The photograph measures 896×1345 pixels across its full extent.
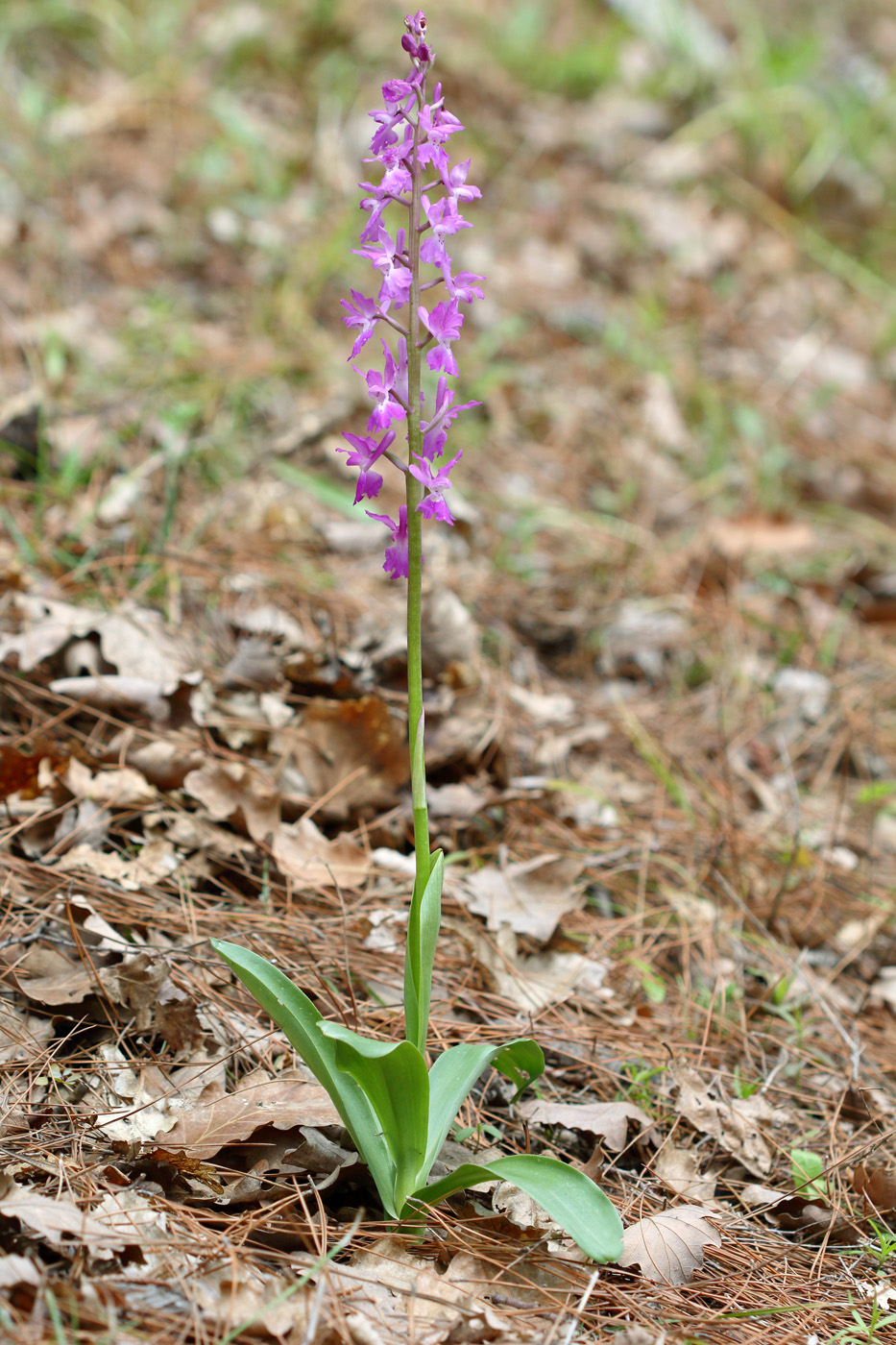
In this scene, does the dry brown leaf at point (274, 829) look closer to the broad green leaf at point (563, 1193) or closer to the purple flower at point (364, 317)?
the broad green leaf at point (563, 1193)

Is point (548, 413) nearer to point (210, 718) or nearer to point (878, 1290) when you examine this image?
point (210, 718)

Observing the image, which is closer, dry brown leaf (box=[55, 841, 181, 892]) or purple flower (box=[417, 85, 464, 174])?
purple flower (box=[417, 85, 464, 174])

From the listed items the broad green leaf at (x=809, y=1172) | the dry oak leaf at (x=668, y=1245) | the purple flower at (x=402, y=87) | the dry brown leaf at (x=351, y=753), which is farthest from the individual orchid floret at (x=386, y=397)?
the broad green leaf at (x=809, y=1172)

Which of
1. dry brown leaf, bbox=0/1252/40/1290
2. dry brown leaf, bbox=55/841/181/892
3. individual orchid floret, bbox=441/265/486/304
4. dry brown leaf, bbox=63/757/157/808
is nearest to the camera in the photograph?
dry brown leaf, bbox=0/1252/40/1290

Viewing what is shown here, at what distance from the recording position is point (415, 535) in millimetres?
1573

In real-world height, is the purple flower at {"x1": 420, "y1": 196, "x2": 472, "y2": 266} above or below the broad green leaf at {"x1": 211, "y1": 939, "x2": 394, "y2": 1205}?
above

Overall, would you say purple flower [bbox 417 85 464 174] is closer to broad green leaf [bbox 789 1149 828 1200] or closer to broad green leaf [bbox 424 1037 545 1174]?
broad green leaf [bbox 424 1037 545 1174]

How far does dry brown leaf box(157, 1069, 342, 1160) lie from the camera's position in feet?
5.42

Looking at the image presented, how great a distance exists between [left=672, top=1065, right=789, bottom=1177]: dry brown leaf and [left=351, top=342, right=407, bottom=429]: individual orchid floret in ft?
4.61

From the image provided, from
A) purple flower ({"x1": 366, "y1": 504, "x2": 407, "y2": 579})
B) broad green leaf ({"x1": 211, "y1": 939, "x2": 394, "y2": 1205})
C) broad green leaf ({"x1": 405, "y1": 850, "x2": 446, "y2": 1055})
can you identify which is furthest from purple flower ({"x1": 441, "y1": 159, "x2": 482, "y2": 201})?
broad green leaf ({"x1": 211, "y1": 939, "x2": 394, "y2": 1205})

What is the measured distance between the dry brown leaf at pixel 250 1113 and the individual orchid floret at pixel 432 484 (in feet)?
3.33

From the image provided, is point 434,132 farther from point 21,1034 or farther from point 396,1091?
point 21,1034

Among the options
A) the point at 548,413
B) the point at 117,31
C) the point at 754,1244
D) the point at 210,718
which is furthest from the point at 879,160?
the point at 754,1244

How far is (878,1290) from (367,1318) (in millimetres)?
844
